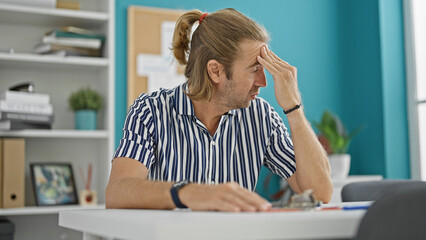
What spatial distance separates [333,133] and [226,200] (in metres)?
2.50

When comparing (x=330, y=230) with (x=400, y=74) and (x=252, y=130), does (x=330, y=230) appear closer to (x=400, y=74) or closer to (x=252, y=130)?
(x=252, y=130)

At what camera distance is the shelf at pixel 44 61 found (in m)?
2.73

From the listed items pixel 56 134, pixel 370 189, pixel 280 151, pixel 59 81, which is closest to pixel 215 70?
pixel 280 151

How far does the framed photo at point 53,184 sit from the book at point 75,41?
66 centimetres

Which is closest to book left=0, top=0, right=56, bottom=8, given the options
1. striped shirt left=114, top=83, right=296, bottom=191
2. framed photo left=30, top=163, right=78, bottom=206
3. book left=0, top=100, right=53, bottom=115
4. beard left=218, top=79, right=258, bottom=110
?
book left=0, top=100, right=53, bottom=115

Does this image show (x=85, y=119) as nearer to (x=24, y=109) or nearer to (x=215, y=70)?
(x=24, y=109)

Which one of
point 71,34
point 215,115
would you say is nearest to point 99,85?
point 71,34

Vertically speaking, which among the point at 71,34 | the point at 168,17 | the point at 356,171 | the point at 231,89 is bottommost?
the point at 356,171

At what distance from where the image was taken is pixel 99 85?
10.0 feet

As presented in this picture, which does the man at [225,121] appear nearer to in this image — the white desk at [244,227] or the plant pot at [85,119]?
the white desk at [244,227]

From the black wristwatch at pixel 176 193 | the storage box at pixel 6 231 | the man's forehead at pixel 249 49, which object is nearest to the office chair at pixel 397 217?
the black wristwatch at pixel 176 193

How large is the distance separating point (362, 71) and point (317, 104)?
0.38 m

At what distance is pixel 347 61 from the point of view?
383 centimetres

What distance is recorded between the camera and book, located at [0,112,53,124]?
8.57 feet
